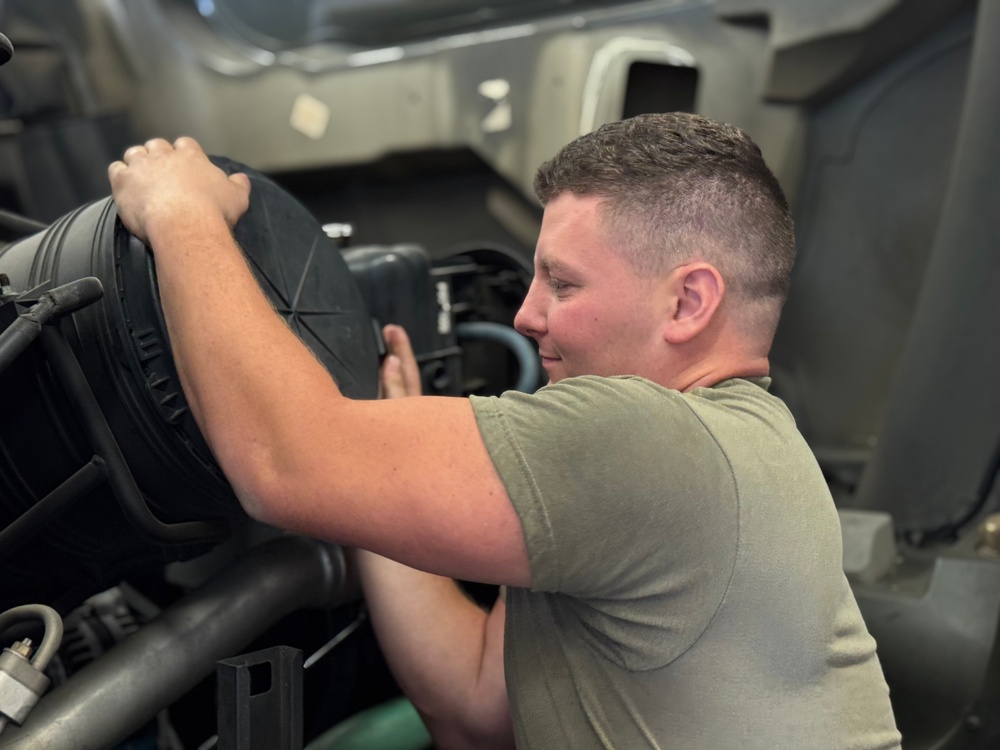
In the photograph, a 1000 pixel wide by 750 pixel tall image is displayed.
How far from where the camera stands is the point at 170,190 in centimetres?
91

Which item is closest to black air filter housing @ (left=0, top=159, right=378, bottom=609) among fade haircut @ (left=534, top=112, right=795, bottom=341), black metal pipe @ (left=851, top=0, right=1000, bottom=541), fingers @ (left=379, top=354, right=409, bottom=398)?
fingers @ (left=379, top=354, right=409, bottom=398)

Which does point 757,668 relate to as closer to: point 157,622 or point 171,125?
point 157,622

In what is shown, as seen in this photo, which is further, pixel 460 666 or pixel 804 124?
pixel 804 124

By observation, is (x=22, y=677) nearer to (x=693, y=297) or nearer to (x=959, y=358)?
(x=693, y=297)

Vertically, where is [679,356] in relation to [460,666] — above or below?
above

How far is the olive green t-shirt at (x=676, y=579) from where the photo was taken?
76 centimetres

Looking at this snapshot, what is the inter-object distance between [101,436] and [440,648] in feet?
1.57

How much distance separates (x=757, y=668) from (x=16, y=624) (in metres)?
0.64

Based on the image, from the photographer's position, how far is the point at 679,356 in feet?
3.03

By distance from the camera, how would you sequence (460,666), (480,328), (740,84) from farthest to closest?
(740,84) < (480,328) < (460,666)

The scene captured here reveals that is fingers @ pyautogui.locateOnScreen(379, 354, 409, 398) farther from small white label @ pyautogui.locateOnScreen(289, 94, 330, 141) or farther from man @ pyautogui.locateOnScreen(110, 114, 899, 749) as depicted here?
small white label @ pyautogui.locateOnScreen(289, 94, 330, 141)

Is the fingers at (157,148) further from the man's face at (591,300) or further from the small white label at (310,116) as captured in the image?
the small white label at (310,116)

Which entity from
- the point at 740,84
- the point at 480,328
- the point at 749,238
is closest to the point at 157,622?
the point at 749,238

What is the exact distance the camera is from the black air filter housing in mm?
901
